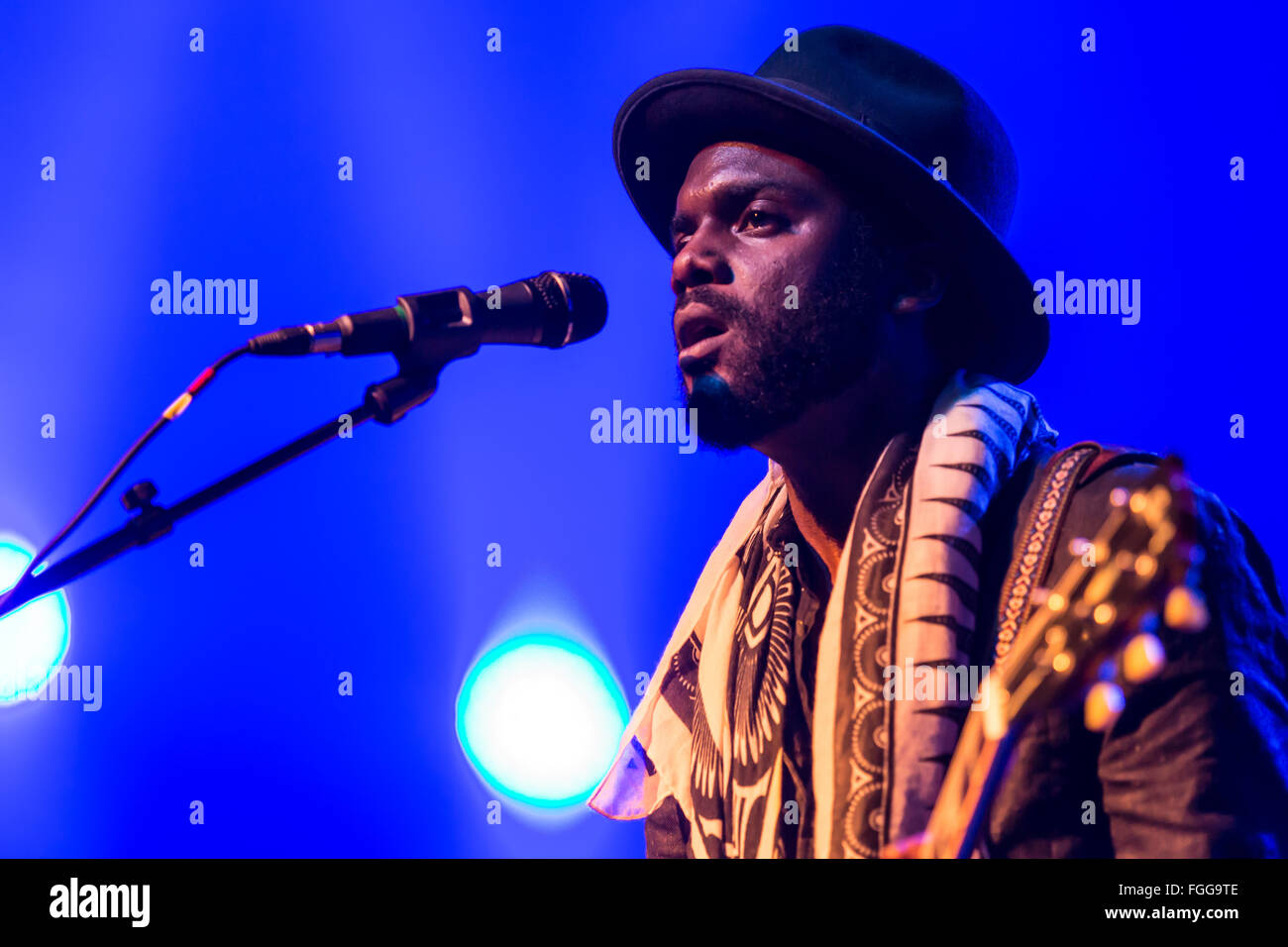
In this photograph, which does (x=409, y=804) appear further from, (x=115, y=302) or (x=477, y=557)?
(x=115, y=302)

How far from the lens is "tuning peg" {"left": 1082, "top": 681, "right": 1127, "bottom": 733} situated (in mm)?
1451

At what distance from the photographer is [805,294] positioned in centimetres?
191

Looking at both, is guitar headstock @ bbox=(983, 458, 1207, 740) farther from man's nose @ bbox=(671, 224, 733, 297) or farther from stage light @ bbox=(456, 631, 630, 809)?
stage light @ bbox=(456, 631, 630, 809)

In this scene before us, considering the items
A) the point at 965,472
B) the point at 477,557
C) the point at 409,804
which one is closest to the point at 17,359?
the point at 477,557

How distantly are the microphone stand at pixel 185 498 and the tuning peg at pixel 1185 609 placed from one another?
42.3 inches

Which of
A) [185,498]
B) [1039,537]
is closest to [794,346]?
[1039,537]

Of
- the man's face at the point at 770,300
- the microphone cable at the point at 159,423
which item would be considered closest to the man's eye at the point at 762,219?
the man's face at the point at 770,300

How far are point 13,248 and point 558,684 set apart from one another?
1.65 metres

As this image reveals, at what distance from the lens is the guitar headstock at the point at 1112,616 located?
1374 millimetres

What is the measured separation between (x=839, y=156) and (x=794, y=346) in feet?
1.13

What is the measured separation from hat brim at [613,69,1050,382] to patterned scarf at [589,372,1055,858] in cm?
17

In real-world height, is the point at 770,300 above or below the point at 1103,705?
above

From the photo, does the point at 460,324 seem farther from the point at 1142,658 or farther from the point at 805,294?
the point at 1142,658

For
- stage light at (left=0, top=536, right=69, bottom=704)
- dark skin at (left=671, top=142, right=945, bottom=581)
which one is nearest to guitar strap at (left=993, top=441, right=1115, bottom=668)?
dark skin at (left=671, top=142, right=945, bottom=581)
